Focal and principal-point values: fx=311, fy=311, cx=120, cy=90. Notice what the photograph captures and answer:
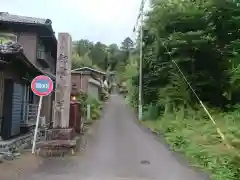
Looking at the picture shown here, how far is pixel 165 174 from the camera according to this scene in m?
7.83

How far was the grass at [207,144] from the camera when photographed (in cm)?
714

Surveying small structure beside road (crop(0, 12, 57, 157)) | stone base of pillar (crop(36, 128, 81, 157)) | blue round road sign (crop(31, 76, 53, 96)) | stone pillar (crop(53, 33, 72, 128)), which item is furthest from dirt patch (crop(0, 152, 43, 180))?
blue round road sign (crop(31, 76, 53, 96))

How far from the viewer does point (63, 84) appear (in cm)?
1076

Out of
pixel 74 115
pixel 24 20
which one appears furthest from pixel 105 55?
pixel 74 115

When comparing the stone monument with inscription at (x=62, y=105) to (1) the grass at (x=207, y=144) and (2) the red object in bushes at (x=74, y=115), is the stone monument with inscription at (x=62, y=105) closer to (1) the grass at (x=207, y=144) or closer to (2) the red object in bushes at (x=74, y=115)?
(2) the red object in bushes at (x=74, y=115)

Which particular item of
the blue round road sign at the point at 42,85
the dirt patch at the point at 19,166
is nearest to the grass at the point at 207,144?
the dirt patch at the point at 19,166

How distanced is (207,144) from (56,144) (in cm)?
458

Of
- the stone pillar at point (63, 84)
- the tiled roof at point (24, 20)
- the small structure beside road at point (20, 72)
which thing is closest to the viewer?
the small structure beside road at point (20, 72)

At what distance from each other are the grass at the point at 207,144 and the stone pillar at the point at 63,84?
4306mm

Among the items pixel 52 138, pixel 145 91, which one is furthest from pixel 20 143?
pixel 145 91

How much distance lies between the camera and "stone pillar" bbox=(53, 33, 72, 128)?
34.9ft

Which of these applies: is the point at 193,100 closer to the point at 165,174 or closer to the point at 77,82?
the point at 165,174

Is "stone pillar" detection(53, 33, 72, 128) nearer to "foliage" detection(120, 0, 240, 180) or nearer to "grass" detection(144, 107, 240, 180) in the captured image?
"grass" detection(144, 107, 240, 180)

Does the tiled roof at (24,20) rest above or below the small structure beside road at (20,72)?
above
